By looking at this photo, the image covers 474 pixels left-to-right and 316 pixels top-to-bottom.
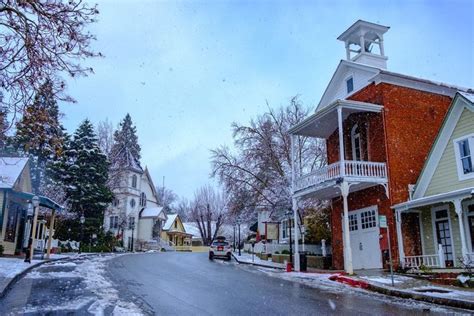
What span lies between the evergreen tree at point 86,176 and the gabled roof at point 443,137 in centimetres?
3042

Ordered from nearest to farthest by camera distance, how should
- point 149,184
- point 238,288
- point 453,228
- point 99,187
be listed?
1. point 238,288
2. point 453,228
3. point 99,187
4. point 149,184

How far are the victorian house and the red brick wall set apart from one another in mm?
36557

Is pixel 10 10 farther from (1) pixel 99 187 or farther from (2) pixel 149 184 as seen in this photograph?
(2) pixel 149 184

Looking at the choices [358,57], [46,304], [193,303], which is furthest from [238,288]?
[358,57]

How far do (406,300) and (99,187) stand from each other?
1383 inches

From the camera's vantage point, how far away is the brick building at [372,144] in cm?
1897

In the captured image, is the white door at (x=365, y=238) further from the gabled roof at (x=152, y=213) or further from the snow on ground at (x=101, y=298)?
the gabled roof at (x=152, y=213)

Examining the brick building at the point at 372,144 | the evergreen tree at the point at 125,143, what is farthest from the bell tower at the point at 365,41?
the evergreen tree at the point at 125,143

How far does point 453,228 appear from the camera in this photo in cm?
1661

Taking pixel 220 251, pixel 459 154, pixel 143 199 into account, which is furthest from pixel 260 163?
pixel 143 199

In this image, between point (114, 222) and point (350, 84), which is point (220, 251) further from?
point (114, 222)

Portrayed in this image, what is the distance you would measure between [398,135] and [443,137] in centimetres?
257

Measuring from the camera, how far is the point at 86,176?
40.6m

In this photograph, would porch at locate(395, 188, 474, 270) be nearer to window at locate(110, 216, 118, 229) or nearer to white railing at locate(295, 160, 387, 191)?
white railing at locate(295, 160, 387, 191)
